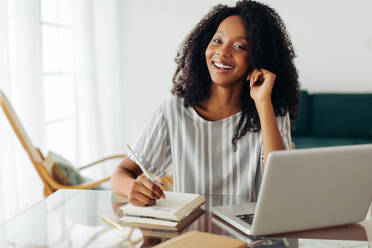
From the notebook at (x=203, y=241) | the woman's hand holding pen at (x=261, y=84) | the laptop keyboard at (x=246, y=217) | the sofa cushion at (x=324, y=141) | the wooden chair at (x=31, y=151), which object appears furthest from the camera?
the sofa cushion at (x=324, y=141)

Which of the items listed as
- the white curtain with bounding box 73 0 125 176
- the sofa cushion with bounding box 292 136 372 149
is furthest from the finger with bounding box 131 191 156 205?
the sofa cushion with bounding box 292 136 372 149

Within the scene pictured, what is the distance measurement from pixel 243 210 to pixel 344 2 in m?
4.02

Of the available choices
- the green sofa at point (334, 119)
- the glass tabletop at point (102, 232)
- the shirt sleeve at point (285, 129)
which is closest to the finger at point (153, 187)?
the glass tabletop at point (102, 232)

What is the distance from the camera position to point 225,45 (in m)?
1.67

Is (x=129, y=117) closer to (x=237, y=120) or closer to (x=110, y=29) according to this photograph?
(x=110, y=29)

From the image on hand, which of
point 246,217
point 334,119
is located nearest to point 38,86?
point 246,217

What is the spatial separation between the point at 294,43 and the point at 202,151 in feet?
11.8

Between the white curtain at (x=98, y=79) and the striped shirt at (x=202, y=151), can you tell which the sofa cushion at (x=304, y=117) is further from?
the striped shirt at (x=202, y=151)

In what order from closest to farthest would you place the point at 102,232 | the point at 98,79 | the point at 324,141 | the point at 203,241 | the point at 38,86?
the point at 203,241
the point at 102,232
the point at 38,86
the point at 324,141
the point at 98,79

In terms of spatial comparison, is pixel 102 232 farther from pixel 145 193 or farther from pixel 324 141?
pixel 324 141

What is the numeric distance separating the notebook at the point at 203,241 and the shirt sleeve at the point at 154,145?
2.13 feet

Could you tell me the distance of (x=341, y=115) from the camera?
458 cm

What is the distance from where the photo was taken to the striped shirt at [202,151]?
167cm

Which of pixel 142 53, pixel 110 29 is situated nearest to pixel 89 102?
pixel 110 29
